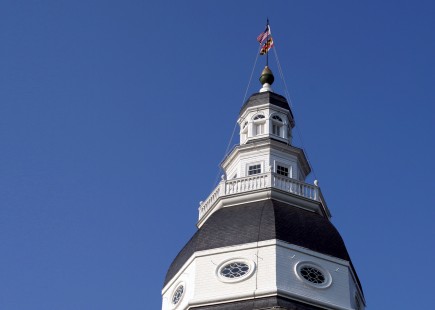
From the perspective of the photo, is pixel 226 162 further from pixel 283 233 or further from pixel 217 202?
pixel 283 233

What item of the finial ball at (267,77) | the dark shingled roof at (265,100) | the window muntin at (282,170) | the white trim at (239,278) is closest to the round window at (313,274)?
the white trim at (239,278)

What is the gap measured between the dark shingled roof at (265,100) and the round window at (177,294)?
1293 cm

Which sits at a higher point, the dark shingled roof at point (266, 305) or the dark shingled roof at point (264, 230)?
the dark shingled roof at point (264, 230)

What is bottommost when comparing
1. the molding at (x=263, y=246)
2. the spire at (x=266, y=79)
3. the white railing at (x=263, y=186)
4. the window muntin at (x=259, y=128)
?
the molding at (x=263, y=246)

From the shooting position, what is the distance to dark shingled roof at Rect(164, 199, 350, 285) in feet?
143

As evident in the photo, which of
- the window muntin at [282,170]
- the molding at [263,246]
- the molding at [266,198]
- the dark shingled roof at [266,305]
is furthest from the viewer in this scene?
the window muntin at [282,170]

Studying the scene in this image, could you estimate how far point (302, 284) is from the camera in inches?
1655

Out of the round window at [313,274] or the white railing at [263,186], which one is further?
the white railing at [263,186]

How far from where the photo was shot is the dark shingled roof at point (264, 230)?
43.7 metres

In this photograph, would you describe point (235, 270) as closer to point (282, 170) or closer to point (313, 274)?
point (313, 274)

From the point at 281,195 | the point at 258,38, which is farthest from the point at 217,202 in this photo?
the point at 258,38

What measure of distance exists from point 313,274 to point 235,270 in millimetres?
3216

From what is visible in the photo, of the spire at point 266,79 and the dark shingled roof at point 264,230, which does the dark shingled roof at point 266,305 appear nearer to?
the dark shingled roof at point 264,230

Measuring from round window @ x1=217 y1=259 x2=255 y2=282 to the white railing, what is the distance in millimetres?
5050
